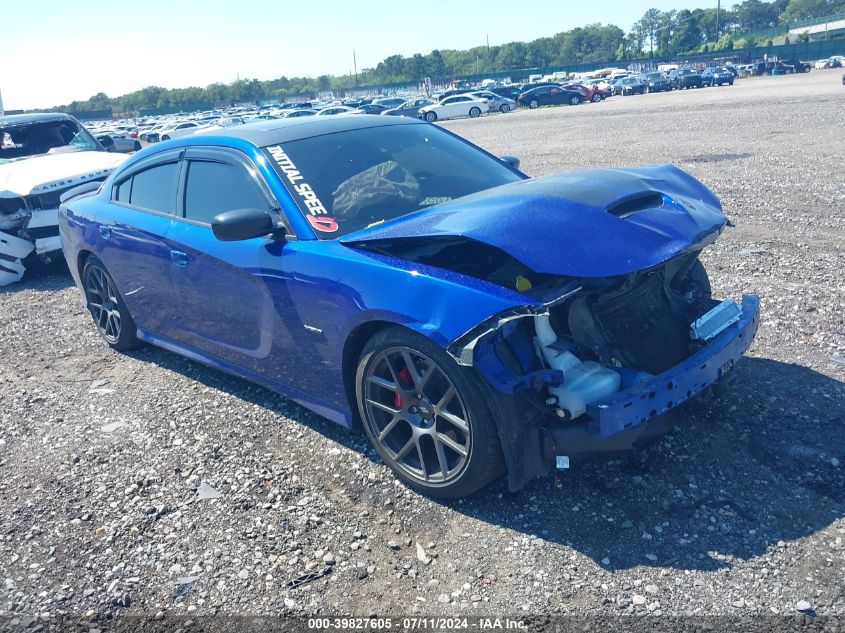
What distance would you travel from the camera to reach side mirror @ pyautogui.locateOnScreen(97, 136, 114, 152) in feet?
35.1

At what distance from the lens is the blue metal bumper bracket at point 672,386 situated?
2895 millimetres

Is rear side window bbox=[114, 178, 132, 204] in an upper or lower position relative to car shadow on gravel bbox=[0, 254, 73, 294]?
upper

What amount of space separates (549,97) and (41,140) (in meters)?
41.2

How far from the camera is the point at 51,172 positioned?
8633mm

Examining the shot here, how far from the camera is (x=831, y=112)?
65.8 feet

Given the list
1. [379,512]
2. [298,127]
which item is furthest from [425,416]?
[298,127]

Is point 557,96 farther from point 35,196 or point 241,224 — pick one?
point 241,224

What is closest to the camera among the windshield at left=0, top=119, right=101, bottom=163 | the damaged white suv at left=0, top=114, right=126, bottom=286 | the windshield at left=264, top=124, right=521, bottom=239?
the windshield at left=264, top=124, right=521, bottom=239

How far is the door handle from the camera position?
4.46m

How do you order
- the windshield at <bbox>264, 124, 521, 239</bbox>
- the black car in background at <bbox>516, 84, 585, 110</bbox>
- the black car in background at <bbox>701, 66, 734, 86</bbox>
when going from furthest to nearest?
the black car in background at <bbox>701, 66, 734, 86</bbox>, the black car in background at <bbox>516, 84, 585, 110</bbox>, the windshield at <bbox>264, 124, 521, 239</bbox>

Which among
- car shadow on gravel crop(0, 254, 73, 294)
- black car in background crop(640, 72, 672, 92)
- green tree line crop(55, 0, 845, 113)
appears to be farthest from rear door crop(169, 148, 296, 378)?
green tree line crop(55, 0, 845, 113)

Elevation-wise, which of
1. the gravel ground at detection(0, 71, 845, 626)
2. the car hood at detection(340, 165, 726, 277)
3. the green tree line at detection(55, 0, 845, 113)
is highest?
the green tree line at detection(55, 0, 845, 113)

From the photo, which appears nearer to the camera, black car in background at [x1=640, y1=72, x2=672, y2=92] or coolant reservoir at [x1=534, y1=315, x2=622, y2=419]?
coolant reservoir at [x1=534, y1=315, x2=622, y2=419]

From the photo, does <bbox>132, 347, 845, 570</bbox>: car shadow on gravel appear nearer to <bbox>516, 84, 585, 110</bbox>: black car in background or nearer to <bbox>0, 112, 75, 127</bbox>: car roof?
<bbox>0, 112, 75, 127</bbox>: car roof
